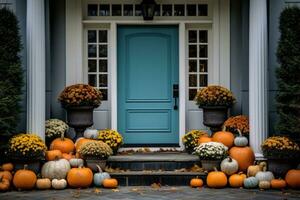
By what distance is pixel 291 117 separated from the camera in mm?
8914

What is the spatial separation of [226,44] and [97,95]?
2.70 meters

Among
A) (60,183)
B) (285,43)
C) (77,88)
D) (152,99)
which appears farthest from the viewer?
(152,99)

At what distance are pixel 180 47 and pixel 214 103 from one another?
1378 mm

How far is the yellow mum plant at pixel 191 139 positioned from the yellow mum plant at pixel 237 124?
54 cm

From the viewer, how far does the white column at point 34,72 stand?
9203mm

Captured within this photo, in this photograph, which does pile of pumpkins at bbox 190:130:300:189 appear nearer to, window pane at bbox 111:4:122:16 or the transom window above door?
the transom window above door

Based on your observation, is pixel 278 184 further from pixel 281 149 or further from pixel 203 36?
pixel 203 36

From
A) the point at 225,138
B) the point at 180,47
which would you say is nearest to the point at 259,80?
the point at 225,138

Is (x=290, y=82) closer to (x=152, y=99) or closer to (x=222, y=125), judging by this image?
(x=222, y=125)

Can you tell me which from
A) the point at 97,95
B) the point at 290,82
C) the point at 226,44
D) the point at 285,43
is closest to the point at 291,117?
the point at 290,82

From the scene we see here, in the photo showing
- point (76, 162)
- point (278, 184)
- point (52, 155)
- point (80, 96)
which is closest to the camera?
point (278, 184)

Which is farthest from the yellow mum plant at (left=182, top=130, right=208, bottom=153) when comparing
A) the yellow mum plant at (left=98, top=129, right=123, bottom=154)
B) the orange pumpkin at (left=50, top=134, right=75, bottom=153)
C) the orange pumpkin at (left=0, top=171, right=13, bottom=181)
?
the orange pumpkin at (left=0, top=171, right=13, bottom=181)

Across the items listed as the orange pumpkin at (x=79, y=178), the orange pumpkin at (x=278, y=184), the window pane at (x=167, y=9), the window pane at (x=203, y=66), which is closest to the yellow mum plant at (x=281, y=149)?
the orange pumpkin at (x=278, y=184)

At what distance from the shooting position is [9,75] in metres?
8.98
